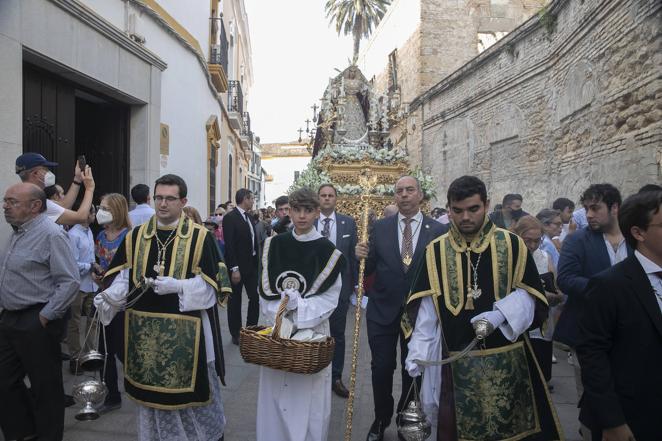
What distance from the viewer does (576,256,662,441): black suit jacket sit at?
230 cm

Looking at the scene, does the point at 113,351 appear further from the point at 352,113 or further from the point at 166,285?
the point at 352,113

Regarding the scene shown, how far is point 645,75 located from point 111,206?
7.24 m

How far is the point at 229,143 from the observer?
18312 mm

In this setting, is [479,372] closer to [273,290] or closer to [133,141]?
[273,290]

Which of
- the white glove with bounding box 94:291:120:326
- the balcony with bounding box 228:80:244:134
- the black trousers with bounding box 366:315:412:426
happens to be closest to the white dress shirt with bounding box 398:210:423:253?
the black trousers with bounding box 366:315:412:426

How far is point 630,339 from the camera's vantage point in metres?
2.33

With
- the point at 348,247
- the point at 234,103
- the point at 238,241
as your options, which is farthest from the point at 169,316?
the point at 234,103

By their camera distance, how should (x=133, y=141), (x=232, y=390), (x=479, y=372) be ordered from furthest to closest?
1. (x=133, y=141)
2. (x=232, y=390)
3. (x=479, y=372)

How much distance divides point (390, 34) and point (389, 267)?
26.4 m

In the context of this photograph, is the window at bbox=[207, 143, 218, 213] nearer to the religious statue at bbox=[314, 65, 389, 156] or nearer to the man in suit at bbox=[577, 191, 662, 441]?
the religious statue at bbox=[314, 65, 389, 156]

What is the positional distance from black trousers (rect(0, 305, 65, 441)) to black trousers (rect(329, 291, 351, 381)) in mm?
2461

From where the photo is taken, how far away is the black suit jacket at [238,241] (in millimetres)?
7168

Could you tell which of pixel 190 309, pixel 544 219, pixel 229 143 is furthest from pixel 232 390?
pixel 229 143

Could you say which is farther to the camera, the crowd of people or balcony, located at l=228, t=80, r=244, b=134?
balcony, located at l=228, t=80, r=244, b=134
